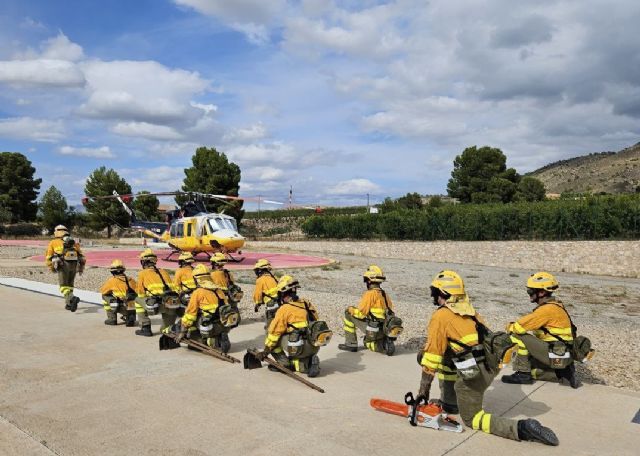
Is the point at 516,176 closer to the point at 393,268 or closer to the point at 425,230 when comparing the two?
the point at 425,230

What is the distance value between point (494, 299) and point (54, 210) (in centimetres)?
4855

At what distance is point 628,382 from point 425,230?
29325 millimetres

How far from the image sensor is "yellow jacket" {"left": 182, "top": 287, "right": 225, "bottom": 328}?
7.56 m

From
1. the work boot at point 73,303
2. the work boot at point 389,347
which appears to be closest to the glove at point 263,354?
the work boot at point 389,347

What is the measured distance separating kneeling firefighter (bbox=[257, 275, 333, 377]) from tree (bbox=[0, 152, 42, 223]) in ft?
190

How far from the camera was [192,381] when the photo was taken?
6395mm

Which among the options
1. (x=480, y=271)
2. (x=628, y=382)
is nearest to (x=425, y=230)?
(x=480, y=271)

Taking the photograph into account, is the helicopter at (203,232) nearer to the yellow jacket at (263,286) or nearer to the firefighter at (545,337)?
the yellow jacket at (263,286)

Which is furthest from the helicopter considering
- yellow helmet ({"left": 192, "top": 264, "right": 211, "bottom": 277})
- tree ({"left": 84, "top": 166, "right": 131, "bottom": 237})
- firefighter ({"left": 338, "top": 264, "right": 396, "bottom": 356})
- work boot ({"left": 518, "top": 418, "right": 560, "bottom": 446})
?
tree ({"left": 84, "top": 166, "right": 131, "bottom": 237})

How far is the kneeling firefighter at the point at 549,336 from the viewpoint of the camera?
6.11m

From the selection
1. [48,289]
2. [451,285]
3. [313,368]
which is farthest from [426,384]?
[48,289]

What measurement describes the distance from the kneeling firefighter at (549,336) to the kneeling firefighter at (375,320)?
193 centimetres

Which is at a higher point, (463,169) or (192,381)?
(463,169)

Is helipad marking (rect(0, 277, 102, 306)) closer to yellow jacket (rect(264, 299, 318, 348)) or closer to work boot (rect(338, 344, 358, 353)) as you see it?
work boot (rect(338, 344, 358, 353))
